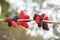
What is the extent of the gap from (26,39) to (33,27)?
3.9 inches

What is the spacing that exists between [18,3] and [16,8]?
0.04 m

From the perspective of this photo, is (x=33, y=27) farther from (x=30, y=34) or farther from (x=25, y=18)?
(x=25, y=18)

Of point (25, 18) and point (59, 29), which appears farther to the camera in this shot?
point (59, 29)

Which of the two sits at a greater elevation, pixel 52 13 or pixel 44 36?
pixel 52 13

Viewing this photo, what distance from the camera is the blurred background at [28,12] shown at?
1.07 meters

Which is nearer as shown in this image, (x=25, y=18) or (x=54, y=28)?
(x=25, y=18)

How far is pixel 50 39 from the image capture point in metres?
1.07

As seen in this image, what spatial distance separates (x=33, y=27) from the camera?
109 centimetres

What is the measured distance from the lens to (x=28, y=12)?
1.09 meters

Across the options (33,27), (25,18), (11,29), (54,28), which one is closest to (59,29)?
(54,28)

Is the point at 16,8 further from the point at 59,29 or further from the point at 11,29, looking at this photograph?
the point at 59,29

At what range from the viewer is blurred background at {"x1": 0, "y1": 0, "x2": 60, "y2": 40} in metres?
1.07

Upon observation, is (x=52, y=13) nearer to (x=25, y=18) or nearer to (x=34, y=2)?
(x=34, y=2)

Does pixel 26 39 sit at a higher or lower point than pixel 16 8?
lower
